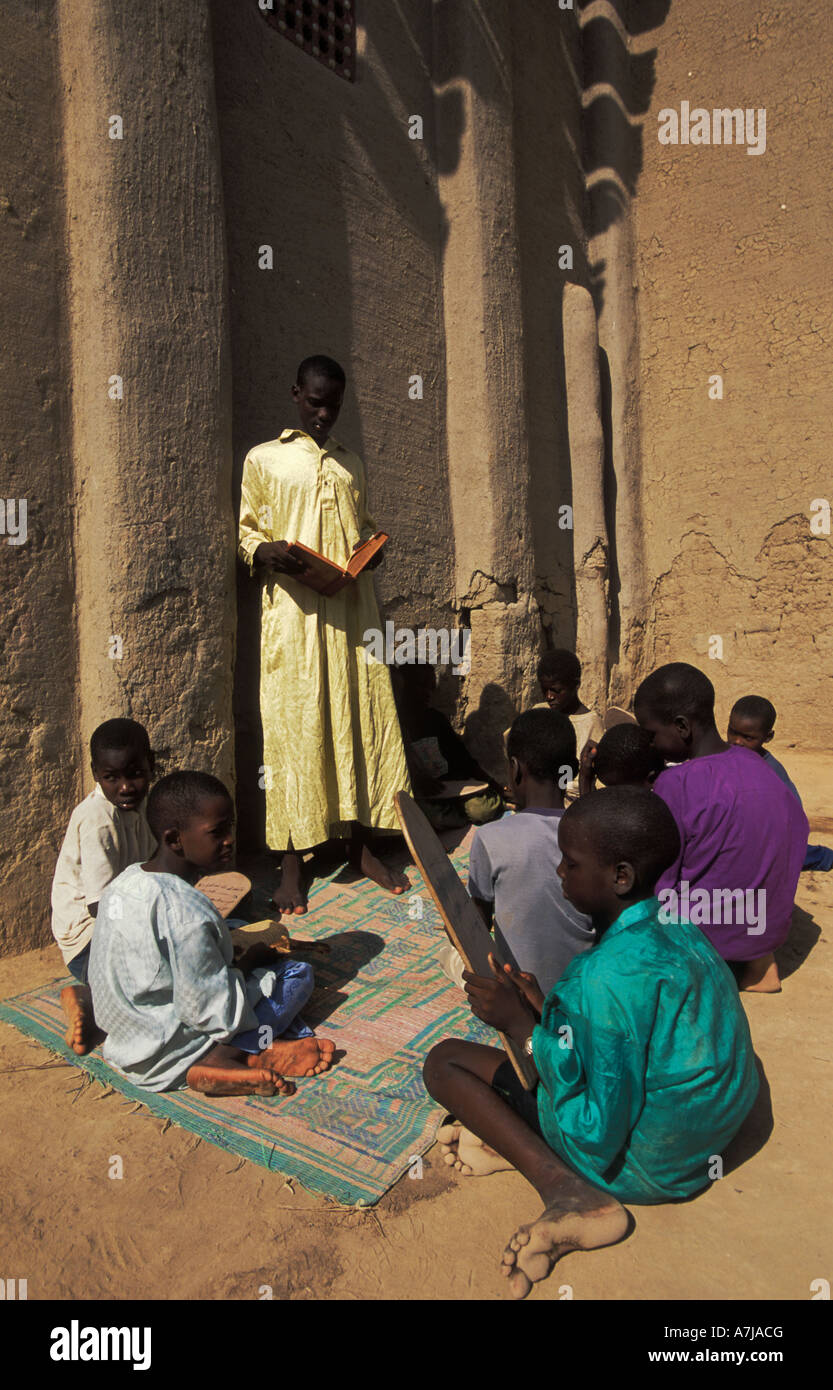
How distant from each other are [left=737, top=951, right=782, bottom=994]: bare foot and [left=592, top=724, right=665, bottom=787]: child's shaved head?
2.33ft

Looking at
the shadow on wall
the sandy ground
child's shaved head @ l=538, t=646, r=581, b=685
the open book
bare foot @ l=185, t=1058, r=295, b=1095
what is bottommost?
the sandy ground

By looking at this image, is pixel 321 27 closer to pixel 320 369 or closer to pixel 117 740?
pixel 320 369

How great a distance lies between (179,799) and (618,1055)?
1.37 m

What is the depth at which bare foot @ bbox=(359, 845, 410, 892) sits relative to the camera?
402 centimetres

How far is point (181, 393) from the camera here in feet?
12.1

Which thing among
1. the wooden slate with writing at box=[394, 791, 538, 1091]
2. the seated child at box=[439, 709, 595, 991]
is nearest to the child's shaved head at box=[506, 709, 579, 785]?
the seated child at box=[439, 709, 595, 991]

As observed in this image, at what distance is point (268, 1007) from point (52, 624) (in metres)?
1.74

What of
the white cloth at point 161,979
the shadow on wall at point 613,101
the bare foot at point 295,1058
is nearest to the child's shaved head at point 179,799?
the white cloth at point 161,979

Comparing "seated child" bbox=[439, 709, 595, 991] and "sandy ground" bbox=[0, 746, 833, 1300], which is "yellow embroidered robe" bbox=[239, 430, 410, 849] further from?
"sandy ground" bbox=[0, 746, 833, 1300]

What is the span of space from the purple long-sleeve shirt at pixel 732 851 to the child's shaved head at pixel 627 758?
117mm

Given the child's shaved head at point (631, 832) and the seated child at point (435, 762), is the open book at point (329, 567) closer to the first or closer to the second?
the seated child at point (435, 762)

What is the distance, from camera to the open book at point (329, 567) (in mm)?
3711

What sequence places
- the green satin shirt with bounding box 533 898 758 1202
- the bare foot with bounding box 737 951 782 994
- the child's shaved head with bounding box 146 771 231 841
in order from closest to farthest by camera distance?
the green satin shirt with bounding box 533 898 758 1202 → the child's shaved head with bounding box 146 771 231 841 → the bare foot with bounding box 737 951 782 994

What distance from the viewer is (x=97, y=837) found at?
9.61ft
